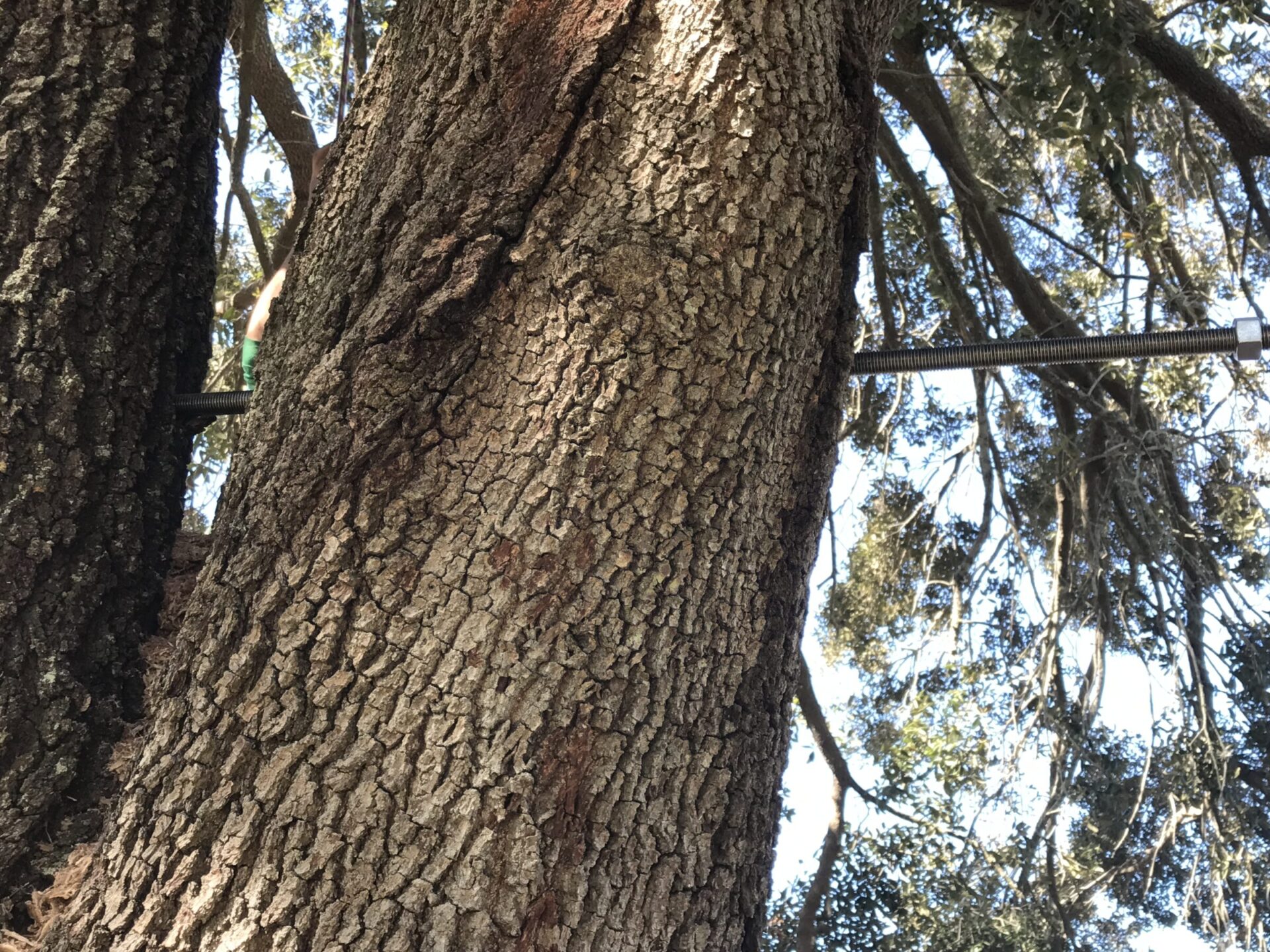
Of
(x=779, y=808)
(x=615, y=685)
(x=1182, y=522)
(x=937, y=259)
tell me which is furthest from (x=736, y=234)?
(x=1182, y=522)

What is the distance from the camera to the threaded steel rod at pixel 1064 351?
183 centimetres

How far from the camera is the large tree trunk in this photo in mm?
984

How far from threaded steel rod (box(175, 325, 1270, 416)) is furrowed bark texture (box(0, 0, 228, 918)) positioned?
273mm

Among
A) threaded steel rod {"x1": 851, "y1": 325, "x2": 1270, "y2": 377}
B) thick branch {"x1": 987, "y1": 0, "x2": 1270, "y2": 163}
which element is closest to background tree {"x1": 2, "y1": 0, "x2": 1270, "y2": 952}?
thick branch {"x1": 987, "y1": 0, "x2": 1270, "y2": 163}

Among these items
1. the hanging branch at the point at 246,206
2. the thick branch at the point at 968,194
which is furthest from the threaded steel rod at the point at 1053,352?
the thick branch at the point at 968,194

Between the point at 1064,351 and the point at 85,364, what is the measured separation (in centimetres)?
156

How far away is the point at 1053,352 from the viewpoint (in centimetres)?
185

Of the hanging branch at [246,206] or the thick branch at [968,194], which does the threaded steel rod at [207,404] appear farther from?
the thick branch at [968,194]

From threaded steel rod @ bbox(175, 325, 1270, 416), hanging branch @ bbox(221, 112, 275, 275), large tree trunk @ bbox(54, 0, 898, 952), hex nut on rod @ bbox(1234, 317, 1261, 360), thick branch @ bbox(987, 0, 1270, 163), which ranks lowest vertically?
large tree trunk @ bbox(54, 0, 898, 952)

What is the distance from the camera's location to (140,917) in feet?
3.29

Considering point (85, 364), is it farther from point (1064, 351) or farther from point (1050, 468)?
point (1050, 468)

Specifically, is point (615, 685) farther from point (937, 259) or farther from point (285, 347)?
point (937, 259)

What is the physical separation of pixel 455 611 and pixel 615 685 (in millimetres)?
175

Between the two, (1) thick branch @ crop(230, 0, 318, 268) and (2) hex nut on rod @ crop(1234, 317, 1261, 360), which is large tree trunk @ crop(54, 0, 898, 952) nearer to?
(2) hex nut on rod @ crop(1234, 317, 1261, 360)
